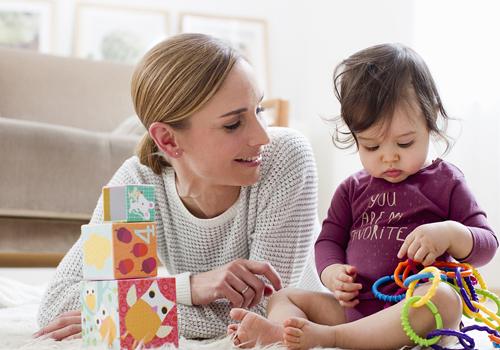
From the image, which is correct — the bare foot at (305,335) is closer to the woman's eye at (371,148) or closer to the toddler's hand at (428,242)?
the toddler's hand at (428,242)

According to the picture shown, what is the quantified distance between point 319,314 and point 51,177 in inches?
63.2

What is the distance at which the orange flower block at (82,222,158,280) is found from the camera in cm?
114

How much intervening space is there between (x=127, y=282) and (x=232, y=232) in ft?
1.33

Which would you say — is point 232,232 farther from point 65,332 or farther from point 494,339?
point 494,339

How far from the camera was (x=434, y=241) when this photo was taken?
1159 millimetres

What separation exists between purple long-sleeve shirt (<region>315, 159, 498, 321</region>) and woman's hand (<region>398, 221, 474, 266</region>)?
0.04 meters

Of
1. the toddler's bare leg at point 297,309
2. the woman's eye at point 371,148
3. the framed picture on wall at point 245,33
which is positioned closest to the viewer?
Answer: the toddler's bare leg at point 297,309

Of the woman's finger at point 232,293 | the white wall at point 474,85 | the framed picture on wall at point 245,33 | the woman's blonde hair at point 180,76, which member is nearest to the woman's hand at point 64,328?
the woman's finger at point 232,293

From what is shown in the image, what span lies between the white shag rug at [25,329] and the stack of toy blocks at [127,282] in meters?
0.07

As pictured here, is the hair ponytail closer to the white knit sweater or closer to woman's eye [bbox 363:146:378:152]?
the white knit sweater

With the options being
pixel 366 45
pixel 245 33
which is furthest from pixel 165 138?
pixel 245 33

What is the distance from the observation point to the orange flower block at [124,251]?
1140mm

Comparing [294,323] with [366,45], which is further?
[366,45]

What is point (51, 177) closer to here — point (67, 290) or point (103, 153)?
point (103, 153)
